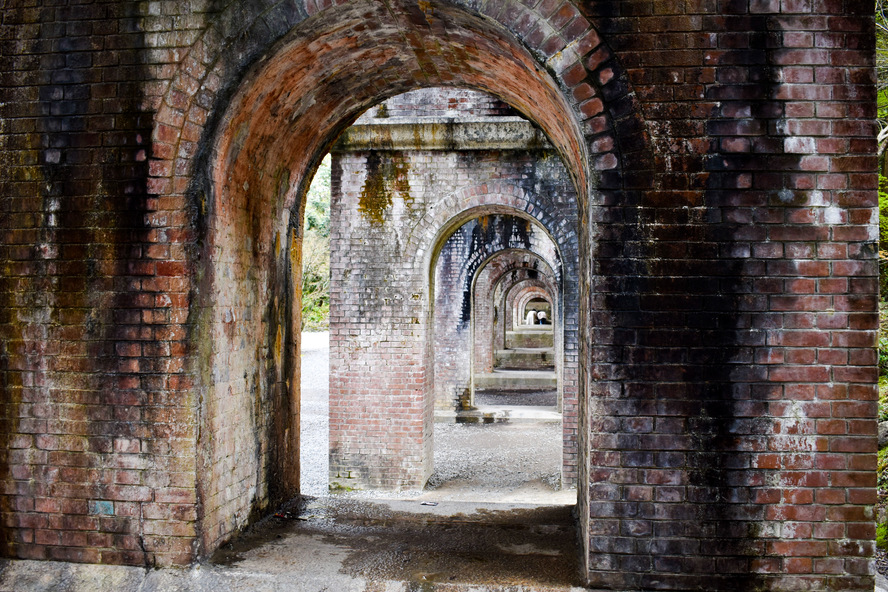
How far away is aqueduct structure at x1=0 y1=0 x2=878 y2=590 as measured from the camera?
123 inches

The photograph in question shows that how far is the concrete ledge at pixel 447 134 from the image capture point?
9.12 meters

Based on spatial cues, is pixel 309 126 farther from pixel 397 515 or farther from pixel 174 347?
pixel 397 515

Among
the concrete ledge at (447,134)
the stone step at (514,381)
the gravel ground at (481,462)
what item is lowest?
the gravel ground at (481,462)

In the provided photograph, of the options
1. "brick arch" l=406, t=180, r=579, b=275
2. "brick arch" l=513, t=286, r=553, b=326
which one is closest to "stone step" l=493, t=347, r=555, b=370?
"brick arch" l=513, t=286, r=553, b=326

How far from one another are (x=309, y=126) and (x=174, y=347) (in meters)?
2.03

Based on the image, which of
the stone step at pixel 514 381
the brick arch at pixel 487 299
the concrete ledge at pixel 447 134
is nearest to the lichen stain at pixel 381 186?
the concrete ledge at pixel 447 134

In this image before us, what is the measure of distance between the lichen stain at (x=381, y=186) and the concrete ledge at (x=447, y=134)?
0.77 ft

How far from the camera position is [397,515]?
481cm

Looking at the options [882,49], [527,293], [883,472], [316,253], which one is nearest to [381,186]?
[882,49]

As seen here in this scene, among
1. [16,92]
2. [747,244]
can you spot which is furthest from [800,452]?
[16,92]

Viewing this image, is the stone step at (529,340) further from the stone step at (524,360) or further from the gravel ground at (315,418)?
the gravel ground at (315,418)

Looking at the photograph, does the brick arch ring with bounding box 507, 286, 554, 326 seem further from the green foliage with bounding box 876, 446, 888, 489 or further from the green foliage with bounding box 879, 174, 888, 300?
the green foliage with bounding box 876, 446, 888, 489

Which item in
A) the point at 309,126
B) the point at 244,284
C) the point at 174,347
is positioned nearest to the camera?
the point at 174,347

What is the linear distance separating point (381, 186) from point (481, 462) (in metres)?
5.71
